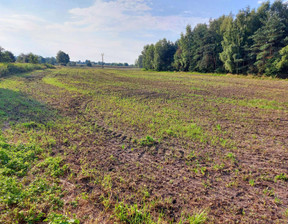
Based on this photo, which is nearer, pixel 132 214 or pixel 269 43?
pixel 132 214

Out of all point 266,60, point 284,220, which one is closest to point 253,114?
point 284,220

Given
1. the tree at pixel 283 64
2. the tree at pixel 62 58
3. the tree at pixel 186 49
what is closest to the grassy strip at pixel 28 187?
the tree at pixel 283 64

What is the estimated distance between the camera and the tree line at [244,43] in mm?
31906

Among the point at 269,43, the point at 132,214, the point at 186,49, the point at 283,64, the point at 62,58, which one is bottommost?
the point at 132,214

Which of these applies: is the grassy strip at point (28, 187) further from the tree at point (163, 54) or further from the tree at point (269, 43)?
the tree at point (163, 54)

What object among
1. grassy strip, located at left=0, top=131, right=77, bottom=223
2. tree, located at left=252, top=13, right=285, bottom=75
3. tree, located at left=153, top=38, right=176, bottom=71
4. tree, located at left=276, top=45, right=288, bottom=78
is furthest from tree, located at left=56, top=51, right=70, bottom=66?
grassy strip, located at left=0, top=131, right=77, bottom=223

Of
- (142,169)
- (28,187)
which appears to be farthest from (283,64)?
(28,187)

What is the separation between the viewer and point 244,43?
38344 mm

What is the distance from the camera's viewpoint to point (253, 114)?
1017cm

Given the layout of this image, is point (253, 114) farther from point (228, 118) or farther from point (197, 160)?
point (197, 160)

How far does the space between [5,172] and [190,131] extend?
7.10 meters

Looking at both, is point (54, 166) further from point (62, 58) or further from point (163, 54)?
point (62, 58)

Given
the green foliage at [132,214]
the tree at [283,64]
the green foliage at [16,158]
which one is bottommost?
the green foliage at [132,214]

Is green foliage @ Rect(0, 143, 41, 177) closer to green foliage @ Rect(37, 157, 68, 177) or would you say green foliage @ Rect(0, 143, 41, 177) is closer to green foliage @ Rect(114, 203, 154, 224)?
green foliage @ Rect(37, 157, 68, 177)
